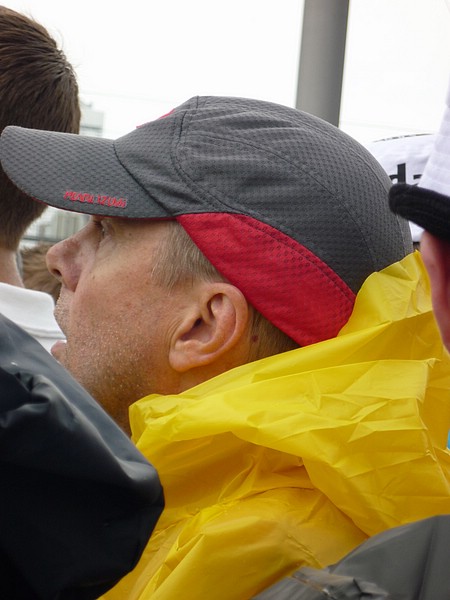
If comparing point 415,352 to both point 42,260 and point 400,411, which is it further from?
point 42,260

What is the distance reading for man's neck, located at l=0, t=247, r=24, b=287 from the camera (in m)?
2.33

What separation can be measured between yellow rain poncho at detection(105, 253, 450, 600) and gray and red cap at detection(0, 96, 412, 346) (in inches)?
3.3

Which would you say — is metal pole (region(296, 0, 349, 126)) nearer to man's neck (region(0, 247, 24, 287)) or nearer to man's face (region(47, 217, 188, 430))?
man's neck (region(0, 247, 24, 287))

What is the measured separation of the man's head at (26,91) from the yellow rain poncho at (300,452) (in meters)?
0.97

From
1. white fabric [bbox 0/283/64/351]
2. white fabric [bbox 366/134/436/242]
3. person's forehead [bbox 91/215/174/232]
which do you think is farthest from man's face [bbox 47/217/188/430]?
white fabric [bbox 366/134/436/242]

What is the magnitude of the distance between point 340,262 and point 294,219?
0.11 metres

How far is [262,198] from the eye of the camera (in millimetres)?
1622

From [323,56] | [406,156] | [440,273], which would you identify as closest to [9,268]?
[406,156]

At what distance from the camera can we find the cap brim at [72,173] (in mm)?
1699

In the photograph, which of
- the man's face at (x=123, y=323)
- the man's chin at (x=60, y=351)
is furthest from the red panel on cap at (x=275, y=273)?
the man's chin at (x=60, y=351)

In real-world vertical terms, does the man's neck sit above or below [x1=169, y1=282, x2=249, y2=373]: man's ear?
below

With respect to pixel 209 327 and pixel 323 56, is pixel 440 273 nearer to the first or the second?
pixel 209 327

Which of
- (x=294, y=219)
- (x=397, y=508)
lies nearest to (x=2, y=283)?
(x=294, y=219)

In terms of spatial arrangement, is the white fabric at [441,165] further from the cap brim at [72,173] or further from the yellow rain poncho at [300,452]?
the cap brim at [72,173]
